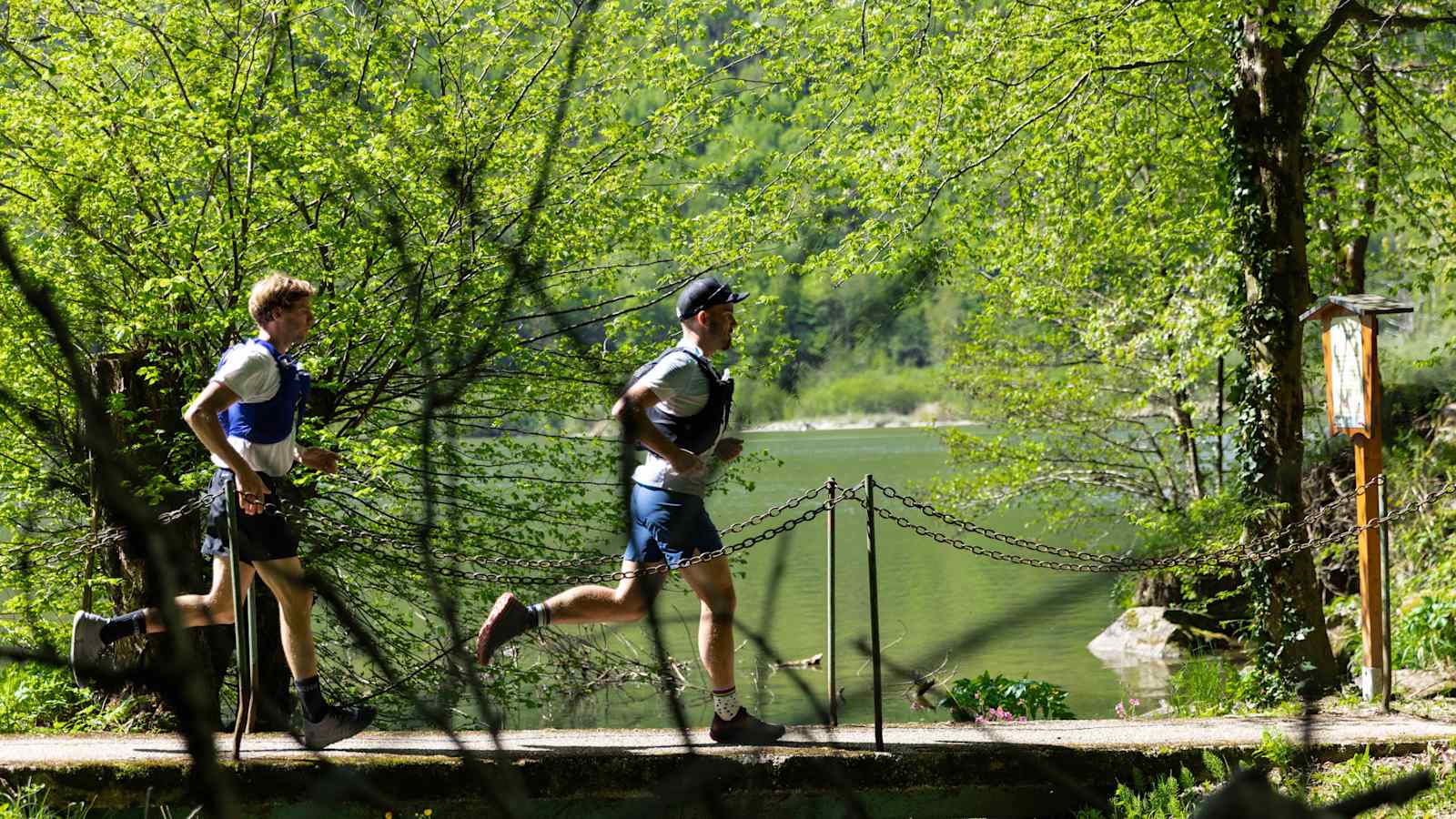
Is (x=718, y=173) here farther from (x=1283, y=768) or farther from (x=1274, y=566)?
(x=1283, y=768)

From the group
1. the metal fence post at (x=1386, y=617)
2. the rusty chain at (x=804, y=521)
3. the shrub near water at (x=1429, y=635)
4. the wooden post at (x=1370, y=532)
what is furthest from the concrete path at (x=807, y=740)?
the shrub near water at (x=1429, y=635)

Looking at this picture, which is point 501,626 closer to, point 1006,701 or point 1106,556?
point 1106,556

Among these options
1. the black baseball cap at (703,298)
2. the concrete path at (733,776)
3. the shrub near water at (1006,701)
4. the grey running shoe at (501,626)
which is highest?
the black baseball cap at (703,298)

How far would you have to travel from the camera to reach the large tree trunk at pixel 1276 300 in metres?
8.30

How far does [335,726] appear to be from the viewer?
5.59 m

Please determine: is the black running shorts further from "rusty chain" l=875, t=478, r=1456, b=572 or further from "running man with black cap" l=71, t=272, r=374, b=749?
"rusty chain" l=875, t=478, r=1456, b=572

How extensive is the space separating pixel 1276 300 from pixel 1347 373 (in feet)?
2.94

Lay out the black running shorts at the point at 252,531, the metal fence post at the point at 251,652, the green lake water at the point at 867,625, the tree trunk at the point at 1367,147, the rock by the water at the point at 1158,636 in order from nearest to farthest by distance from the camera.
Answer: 1. the metal fence post at the point at 251,652
2. the black running shorts at the point at 252,531
3. the green lake water at the point at 867,625
4. the tree trunk at the point at 1367,147
5. the rock by the water at the point at 1158,636

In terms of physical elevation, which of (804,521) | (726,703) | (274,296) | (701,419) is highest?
(274,296)

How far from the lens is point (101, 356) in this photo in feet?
25.3

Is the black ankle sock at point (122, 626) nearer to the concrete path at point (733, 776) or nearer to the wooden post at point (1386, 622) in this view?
the concrete path at point (733, 776)

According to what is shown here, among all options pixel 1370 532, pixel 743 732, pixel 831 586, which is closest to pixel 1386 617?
pixel 1370 532

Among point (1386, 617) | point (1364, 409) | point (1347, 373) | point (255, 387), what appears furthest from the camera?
point (1347, 373)

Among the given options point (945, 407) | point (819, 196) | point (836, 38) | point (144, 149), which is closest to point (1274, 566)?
point (819, 196)
